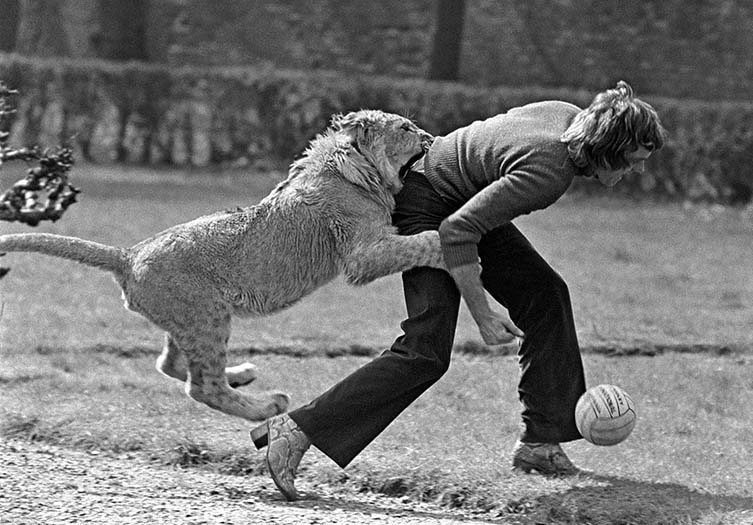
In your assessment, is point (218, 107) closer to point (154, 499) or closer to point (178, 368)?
point (178, 368)

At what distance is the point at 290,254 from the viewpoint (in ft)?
17.1

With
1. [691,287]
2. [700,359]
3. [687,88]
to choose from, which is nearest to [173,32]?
[687,88]

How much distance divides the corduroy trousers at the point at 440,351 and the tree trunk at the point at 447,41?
15.9 meters

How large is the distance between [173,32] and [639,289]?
1605 centimetres

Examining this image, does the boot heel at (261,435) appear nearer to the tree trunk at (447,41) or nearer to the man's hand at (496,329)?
the man's hand at (496,329)

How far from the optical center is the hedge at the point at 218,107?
16734 millimetres

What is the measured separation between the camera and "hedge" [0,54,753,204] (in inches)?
659

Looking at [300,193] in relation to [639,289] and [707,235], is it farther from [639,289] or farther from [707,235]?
[707,235]

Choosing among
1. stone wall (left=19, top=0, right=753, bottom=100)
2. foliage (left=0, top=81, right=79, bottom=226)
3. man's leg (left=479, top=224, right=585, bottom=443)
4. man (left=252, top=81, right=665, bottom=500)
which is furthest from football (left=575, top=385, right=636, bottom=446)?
stone wall (left=19, top=0, right=753, bottom=100)

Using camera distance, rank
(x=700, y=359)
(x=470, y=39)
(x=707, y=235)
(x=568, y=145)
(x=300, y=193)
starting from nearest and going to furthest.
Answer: (x=568, y=145) → (x=300, y=193) → (x=700, y=359) → (x=707, y=235) → (x=470, y=39)

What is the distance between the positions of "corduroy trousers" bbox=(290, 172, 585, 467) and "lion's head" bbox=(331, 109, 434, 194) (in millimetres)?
93

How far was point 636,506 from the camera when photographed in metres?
4.95

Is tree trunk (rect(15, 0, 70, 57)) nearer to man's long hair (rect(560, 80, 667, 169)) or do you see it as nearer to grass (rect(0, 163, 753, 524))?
grass (rect(0, 163, 753, 524))

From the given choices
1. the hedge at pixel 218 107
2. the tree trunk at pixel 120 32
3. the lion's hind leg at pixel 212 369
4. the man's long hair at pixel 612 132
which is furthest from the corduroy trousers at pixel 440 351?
the tree trunk at pixel 120 32
